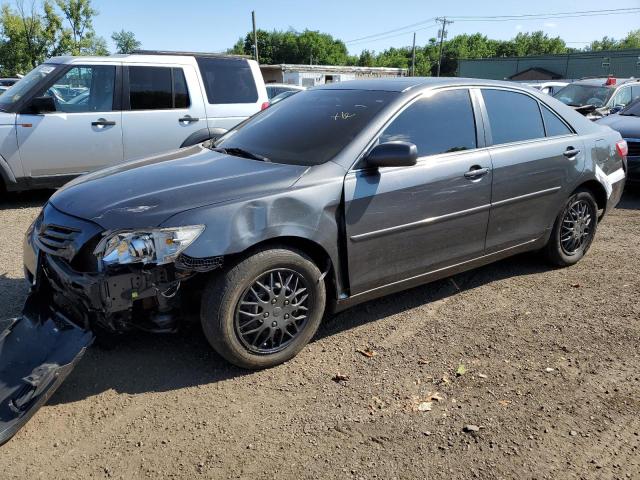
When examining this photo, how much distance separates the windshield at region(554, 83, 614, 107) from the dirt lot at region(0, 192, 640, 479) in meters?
9.29

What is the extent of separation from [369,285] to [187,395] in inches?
52.8

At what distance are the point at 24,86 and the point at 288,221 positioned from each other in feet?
17.9

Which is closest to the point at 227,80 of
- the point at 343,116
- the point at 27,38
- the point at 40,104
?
the point at 40,104

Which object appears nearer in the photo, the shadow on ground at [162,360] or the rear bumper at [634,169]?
the shadow on ground at [162,360]

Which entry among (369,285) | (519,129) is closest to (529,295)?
(519,129)

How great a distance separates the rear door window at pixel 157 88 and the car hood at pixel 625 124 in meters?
6.33

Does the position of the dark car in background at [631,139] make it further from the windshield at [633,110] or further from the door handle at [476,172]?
the door handle at [476,172]

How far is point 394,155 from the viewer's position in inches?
132

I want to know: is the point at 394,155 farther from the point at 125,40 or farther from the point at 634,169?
the point at 125,40

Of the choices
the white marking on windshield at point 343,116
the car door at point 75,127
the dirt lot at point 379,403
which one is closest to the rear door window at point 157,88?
the car door at point 75,127

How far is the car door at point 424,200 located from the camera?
346 cm

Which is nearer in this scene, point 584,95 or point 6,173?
point 6,173

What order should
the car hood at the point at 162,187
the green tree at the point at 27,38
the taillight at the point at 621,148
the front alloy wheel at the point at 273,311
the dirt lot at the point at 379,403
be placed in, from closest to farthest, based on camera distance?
the dirt lot at the point at 379,403, the car hood at the point at 162,187, the front alloy wheel at the point at 273,311, the taillight at the point at 621,148, the green tree at the point at 27,38

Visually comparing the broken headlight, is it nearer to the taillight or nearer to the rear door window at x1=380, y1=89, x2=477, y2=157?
the rear door window at x1=380, y1=89, x2=477, y2=157
